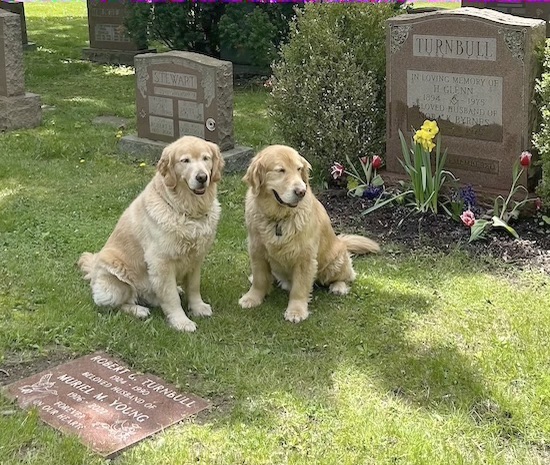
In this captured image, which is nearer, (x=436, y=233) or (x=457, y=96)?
(x=436, y=233)

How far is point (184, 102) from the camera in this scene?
855 cm

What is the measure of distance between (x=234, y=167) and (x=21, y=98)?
11.3 ft

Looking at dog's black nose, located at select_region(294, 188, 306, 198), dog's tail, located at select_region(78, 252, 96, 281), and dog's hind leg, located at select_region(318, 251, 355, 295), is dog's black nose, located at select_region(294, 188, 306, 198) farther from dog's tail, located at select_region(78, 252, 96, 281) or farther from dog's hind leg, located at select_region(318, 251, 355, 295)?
dog's tail, located at select_region(78, 252, 96, 281)

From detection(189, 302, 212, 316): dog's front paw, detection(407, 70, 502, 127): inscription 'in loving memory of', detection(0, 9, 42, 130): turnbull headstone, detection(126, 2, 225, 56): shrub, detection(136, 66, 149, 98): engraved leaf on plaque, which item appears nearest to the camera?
detection(189, 302, 212, 316): dog's front paw

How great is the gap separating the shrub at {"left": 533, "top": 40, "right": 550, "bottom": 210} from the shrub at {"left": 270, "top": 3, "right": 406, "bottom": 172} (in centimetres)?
162

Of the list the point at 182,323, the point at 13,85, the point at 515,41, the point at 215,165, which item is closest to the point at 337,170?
the point at 515,41

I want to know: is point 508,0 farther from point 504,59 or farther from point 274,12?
point 504,59

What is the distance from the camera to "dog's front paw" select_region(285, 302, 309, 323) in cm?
504

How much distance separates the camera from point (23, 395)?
4090 mm

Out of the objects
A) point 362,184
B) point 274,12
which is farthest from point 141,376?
point 274,12

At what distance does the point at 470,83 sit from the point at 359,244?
5.60 ft

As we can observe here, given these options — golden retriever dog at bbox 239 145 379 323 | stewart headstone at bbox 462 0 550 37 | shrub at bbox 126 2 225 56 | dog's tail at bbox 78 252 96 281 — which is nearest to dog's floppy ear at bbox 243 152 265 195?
golden retriever dog at bbox 239 145 379 323

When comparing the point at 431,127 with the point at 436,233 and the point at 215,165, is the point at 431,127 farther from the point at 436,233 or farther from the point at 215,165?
the point at 215,165

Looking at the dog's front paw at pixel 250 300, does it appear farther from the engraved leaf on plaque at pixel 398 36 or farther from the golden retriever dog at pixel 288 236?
the engraved leaf on plaque at pixel 398 36
